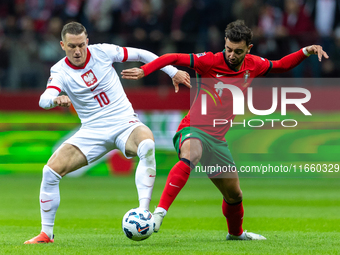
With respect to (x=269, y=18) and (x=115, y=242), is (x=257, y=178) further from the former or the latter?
(x=115, y=242)

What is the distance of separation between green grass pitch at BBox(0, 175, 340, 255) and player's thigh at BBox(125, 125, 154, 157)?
102 centimetres

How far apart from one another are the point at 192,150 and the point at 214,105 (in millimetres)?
678

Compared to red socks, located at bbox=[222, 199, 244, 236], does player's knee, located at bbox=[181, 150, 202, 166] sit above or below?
above

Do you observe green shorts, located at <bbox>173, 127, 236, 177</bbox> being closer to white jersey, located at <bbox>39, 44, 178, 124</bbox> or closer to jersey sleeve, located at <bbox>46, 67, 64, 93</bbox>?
white jersey, located at <bbox>39, 44, 178, 124</bbox>

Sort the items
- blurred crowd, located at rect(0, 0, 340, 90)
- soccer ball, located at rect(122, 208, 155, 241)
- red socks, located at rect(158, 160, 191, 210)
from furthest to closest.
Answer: blurred crowd, located at rect(0, 0, 340, 90) → red socks, located at rect(158, 160, 191, 210) → soccer ball, located at rect(122, 208, 155, 241)

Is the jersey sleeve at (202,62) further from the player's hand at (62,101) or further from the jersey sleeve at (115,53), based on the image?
the player's hand at (62,101)

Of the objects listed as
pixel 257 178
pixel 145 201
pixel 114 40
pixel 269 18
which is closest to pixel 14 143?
pixel 114 40

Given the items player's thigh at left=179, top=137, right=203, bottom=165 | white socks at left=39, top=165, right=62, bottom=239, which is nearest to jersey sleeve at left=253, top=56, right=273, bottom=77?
player's thigh at left=179, top=137, right=203, bottom=165

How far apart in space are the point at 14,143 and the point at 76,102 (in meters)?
8.34

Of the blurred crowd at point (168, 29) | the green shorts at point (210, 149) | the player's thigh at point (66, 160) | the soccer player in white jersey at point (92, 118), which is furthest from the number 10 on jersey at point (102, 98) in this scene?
the blurred crowd at point (168, 29)

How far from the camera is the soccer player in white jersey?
6094mm

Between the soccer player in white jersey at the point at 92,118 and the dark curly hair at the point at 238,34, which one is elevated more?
the dark curly hair at the point at 238,34

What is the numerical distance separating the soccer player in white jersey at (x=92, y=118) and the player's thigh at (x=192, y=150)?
35cm

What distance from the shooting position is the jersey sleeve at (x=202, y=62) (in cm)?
612
